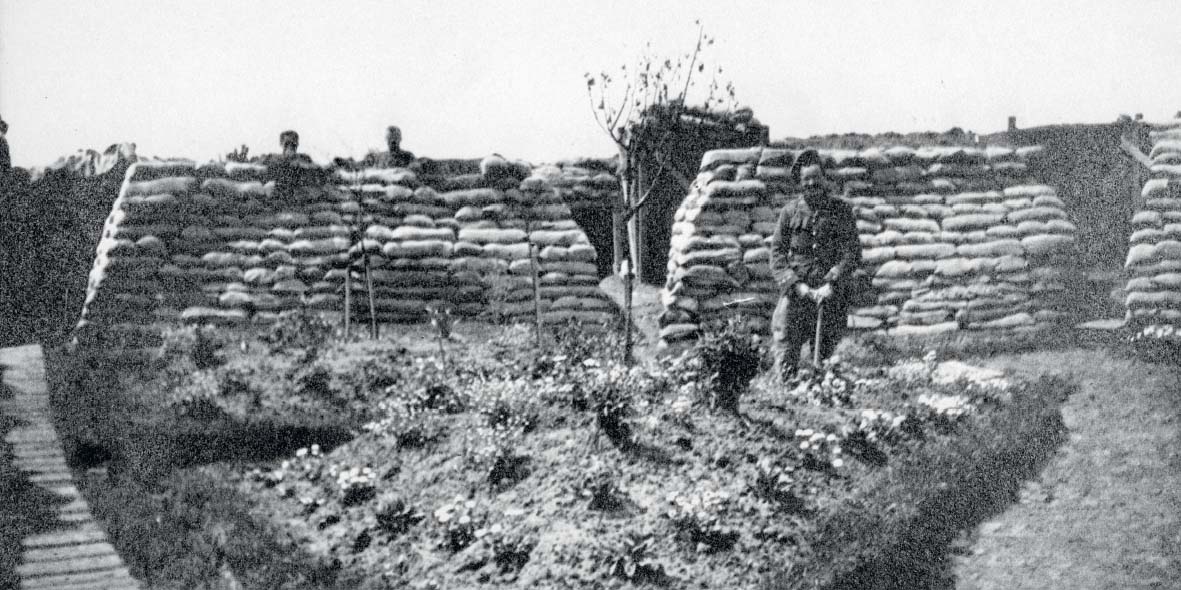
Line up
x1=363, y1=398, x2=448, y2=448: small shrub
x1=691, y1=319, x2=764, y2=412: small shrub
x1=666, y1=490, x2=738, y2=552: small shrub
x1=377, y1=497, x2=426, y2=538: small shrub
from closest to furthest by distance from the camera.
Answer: x1=666, y1=490, x2=738, y2=552: small shrub → x1=377, y1=497, x2=426, y2=538: small shrub → x1=691, y1=319, x2=764, y2=412: small shrub → x1=363, y1=398, x2=448, y2=448: small shrub

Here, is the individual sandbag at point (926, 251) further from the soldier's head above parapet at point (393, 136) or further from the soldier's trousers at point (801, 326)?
the soldier's head above parapet at point (393, 136)

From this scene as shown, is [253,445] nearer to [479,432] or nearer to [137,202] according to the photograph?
[479,432]

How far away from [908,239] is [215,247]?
688 cm

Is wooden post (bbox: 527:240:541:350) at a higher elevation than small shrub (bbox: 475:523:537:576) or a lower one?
higher

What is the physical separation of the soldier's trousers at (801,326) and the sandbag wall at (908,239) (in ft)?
4.77

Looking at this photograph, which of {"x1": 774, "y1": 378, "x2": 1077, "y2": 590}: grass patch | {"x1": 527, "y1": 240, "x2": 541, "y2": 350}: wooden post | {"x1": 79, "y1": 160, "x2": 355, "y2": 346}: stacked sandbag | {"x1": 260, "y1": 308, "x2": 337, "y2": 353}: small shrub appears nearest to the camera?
{"x1": 774, "y1": 378, "x2": 1077, "y2": 590}: grass patch

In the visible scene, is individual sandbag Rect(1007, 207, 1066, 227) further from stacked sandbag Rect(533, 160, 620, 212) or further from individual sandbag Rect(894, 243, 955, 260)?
stacked sandbag Rect(533, 160, 620, 212)

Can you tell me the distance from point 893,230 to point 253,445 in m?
6.02

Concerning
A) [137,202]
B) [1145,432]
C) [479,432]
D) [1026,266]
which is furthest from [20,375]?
[1026,266]

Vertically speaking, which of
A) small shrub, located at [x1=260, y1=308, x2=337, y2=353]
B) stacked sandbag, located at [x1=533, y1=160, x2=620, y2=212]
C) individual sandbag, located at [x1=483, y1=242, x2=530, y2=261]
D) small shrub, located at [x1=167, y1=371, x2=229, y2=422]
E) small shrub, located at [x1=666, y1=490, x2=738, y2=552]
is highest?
stacked sandbag, located at [x1=533, y1=160, x2=620, y2=212]

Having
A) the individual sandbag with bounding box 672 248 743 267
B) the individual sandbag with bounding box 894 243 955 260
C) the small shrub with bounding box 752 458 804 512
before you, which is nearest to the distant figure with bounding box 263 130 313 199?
the individual sandbag with bounding box 672 248 743 267

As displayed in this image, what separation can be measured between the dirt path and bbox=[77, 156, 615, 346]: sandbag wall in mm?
4751

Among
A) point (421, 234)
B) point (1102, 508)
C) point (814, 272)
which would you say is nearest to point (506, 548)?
point (1102, 508)

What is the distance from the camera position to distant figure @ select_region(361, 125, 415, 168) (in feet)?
29.8
